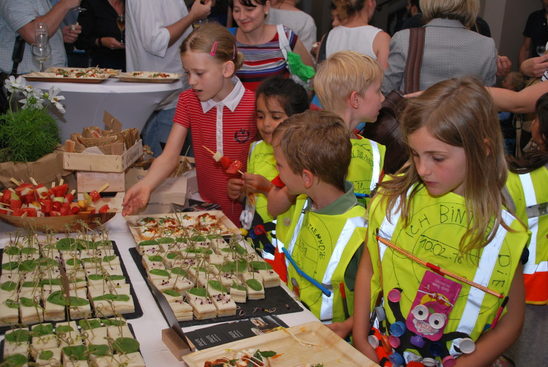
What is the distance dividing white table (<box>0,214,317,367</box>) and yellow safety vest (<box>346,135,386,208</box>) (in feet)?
3.19

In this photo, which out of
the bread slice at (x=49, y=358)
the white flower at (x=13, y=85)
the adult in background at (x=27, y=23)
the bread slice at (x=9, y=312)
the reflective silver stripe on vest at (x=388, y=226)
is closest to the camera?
the bread slice at (x=49, y=358)

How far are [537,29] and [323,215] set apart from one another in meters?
5.23

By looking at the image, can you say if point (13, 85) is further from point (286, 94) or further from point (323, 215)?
point (323, 215)

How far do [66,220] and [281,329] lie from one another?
3.93 feet

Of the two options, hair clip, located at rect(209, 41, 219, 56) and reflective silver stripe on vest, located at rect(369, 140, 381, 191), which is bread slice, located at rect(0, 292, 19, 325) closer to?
reflective silver stripe on vest, located at rect(369, 140, 381, 191)

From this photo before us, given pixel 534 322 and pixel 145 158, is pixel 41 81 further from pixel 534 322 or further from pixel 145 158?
pixel 534 322

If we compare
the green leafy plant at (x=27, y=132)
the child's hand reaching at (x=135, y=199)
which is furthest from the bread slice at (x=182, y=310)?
the green leafy plant at (x=27, y=132)

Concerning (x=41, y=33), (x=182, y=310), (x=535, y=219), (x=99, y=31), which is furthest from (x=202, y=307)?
(x=99, y=31)

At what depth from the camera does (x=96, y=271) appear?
2.21m

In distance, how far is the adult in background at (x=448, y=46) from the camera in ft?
12.0

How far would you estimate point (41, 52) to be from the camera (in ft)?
14.7

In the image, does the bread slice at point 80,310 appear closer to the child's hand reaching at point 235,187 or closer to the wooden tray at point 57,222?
the wooden tray at point 57,222

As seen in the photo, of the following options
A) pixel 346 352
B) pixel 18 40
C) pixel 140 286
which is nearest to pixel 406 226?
pixel 346 352

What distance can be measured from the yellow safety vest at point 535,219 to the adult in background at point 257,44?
7.74 ft
